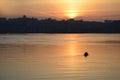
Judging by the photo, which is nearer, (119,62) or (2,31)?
(119,62)

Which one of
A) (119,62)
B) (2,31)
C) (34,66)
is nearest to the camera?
(34,66)

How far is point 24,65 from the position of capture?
25922mm

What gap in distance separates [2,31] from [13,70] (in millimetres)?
132870

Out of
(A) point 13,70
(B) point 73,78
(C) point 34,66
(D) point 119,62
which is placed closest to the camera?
(B) point 73,78

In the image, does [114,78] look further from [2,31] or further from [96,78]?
[2,31]

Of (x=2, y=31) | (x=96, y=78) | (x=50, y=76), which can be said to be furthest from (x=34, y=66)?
(x=2, y=31)

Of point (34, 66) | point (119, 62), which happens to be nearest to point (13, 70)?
point (34, 66)

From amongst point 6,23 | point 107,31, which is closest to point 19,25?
point 6,23

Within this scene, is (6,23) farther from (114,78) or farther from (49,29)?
(114,78)

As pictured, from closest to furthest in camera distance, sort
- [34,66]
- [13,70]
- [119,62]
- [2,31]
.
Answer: [13,70], [34,66], [119,62], [2,31]

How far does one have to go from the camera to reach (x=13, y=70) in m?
23.4

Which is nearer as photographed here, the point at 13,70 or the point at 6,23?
the point at 13,70

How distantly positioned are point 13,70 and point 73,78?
15.9 feet

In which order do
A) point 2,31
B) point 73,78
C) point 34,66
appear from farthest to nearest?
1. point 2,31
2. point 34,66
3. point 73,78
